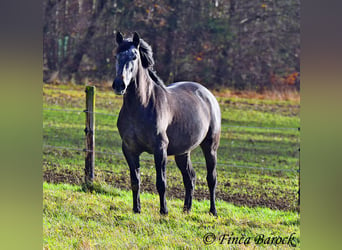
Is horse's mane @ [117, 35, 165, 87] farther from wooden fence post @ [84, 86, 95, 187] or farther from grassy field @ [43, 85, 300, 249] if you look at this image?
wooden fence post @ [84, 86, 95, 187]

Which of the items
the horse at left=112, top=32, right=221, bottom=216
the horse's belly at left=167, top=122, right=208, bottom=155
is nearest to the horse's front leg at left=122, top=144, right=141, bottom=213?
the horse at left=112, top=32, right=221, bottom=216

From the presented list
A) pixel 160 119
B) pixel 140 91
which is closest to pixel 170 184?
pixel 160 119

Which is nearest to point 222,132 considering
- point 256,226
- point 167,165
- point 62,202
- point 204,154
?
point 204,154

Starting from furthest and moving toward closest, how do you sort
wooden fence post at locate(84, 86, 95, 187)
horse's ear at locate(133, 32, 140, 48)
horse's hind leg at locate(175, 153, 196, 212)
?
1. wooden fence post at locate(84, 86, 95, 187)
2. horse's hind leg at locate(175, 153, 196, 212)
3. horse's ear at locate(133, 32, 140, 48)

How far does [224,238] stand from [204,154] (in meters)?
0.94

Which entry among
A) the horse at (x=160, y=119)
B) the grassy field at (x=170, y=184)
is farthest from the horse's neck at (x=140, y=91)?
the grassy field at (x=170, y=184)

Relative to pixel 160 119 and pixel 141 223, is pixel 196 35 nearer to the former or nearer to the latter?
pixel 160 119

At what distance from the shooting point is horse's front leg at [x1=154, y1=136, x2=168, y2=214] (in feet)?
13.4

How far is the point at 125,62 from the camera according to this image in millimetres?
3854

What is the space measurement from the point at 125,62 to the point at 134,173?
→ 1.03 meters

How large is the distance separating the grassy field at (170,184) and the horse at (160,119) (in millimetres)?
88

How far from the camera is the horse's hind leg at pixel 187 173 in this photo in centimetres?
436

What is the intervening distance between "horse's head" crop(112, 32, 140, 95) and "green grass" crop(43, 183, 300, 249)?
1.10 m
